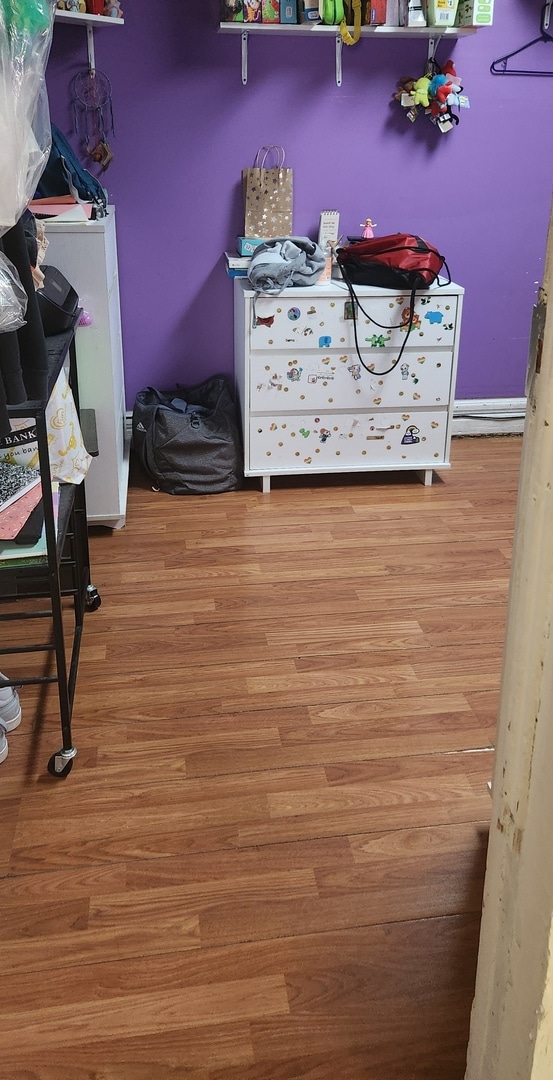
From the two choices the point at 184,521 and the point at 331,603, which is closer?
the point at 331,603

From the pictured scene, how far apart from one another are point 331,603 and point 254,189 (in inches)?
64.2

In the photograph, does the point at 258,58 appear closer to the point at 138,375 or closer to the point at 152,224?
the point at 152,224

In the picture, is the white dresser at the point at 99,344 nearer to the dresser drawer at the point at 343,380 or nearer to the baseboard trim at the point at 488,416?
the dresser drawer at the point at 343,380

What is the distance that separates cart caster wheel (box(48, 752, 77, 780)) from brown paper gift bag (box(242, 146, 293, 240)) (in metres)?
2.18

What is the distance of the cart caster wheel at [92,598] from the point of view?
261cm

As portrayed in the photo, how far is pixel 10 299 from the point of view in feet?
4.95

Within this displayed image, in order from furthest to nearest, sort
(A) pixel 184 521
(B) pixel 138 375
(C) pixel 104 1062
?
1. (B) pixel 138 375
2. (A) pixel 184 521
3. (C) pixel 104 1062

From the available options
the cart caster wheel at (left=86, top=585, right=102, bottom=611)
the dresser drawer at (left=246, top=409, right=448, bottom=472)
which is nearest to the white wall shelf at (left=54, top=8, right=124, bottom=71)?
the dresser drawer at (left=246, top=409, right=448, bottom=472)

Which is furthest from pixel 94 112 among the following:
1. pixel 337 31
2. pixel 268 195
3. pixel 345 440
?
pixel 345 440

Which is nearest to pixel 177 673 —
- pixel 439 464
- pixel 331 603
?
pixel 331 603

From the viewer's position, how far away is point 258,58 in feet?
11.0

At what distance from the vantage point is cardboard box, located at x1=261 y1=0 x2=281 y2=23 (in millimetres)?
3145

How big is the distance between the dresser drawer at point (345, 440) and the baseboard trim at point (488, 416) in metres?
0.53

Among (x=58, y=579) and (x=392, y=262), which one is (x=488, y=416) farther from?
(x=58, y=579)
